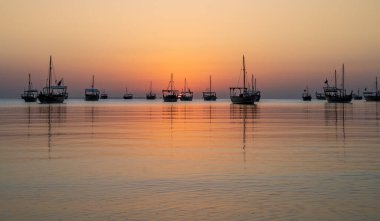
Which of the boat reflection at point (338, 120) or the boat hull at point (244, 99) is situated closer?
the boat reflection at point (338, 120)

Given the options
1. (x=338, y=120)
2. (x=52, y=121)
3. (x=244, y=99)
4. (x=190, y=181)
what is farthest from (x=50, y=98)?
(x=190, y=181)

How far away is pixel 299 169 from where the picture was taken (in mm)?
18734

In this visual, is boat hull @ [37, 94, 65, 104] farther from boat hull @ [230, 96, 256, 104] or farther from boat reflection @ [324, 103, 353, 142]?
boat reflection @ [324, 103, 353, 142]

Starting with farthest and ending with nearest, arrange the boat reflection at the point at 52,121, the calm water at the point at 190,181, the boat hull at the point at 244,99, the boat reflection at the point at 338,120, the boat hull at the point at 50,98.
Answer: the boat hull at the point at 50,98, the boat hull at the point at 244,99, the boat reflection at the point at 338,120, the boat reflection at the point at 52,121, the calm water at the point at 190,181

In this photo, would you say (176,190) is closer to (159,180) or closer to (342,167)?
(159,180)

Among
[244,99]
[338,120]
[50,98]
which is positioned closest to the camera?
[338,120]

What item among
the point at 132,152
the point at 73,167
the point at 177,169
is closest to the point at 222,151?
the point at 132,152

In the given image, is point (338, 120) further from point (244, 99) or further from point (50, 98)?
point (50, 98)

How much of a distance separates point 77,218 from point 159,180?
517 centimetres

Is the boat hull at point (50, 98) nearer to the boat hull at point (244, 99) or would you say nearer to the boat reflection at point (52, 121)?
the boat hull at point (244, 99)

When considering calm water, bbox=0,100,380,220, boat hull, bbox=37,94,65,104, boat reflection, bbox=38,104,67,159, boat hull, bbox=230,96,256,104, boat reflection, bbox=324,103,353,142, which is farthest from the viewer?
boat hull, bbox=37,94,65,104

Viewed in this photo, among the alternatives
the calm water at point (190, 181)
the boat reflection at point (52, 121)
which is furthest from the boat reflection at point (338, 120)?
the boat reflection at point (52, 121)

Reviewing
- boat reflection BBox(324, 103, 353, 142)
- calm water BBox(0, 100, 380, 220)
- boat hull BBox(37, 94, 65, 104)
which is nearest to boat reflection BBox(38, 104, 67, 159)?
calm water BBox(0, 100, 380, 220)

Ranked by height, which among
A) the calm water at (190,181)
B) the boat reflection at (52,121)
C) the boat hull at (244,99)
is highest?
the boat hull at (244,99)
